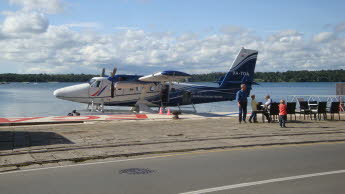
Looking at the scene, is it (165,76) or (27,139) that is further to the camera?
(165,76)

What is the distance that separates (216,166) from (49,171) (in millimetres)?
3545

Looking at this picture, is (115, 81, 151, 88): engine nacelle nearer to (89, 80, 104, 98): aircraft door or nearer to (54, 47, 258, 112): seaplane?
(54, 47, 258, 112): seaplane

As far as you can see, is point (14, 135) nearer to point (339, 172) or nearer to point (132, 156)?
point (132, 156)

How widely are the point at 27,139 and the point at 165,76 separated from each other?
14.0m

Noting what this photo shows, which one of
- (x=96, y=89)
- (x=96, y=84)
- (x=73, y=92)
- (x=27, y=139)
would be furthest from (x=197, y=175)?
(x=73, y=92)

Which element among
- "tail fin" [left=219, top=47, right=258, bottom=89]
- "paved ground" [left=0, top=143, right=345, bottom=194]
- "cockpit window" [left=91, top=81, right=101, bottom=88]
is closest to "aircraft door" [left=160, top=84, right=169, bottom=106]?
"cockpit window" [left=91, top=81, right=101, bottom=88]

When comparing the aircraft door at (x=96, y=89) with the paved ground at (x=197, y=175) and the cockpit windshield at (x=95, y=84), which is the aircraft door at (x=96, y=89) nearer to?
the cockpit windshield at (x=95, y=84)

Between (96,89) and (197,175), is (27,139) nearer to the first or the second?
(197,175)

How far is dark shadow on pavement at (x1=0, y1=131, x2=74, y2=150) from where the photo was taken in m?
11.0

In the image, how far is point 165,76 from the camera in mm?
25188

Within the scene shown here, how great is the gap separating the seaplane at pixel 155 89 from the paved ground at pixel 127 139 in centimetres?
922

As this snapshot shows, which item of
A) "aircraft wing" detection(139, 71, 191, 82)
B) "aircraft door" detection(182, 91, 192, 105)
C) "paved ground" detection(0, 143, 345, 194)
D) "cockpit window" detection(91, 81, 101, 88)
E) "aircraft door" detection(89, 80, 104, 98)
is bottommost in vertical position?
"paved ground" detection(0, 143, 345, 194)

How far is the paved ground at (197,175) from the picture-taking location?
6461 millimetres

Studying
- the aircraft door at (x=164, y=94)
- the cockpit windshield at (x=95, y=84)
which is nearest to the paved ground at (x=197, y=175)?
the cockpit windshield at (x=95, y=84)
